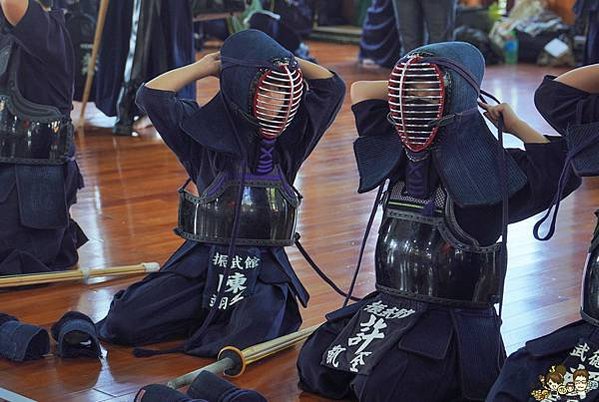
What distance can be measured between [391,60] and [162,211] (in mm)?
4524

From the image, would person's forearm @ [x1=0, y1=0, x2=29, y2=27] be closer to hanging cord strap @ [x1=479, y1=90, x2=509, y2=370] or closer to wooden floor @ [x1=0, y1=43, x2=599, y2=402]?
wooden floor @ [x1=0, y1=43, x2=599, y2=402]

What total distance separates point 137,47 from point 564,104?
3.58 meters

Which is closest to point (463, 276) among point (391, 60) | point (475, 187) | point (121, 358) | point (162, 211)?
point (475, 187)

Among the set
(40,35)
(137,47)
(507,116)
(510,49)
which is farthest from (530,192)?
(510,49)

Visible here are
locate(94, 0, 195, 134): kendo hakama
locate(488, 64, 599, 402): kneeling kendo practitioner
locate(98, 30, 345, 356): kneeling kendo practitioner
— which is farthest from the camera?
locate(94, 0, 195, 134): kendo hakama

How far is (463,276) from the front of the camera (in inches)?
94.8

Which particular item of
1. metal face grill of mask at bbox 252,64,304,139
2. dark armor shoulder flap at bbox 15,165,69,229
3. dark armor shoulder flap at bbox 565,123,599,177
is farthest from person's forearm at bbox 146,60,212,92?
dark armor shoulder flap at bbox 565,123,599,177

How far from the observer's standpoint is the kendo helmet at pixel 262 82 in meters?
2.72

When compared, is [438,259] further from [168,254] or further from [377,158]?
[168,254]

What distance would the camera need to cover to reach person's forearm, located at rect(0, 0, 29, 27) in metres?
3.18

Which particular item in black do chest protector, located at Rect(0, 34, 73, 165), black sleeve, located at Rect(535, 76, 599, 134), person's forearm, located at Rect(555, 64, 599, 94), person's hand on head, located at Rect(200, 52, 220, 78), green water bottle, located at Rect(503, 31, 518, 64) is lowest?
green water bottle, located at Rect(503, 31, 518, 64)

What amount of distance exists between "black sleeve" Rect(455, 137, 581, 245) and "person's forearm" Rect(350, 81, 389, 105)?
33 cm

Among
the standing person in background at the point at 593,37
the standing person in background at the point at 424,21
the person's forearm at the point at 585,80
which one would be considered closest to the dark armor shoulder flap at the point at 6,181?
the person's forearm at the point at 585,80

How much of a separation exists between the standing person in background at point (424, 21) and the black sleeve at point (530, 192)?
4711 mm
